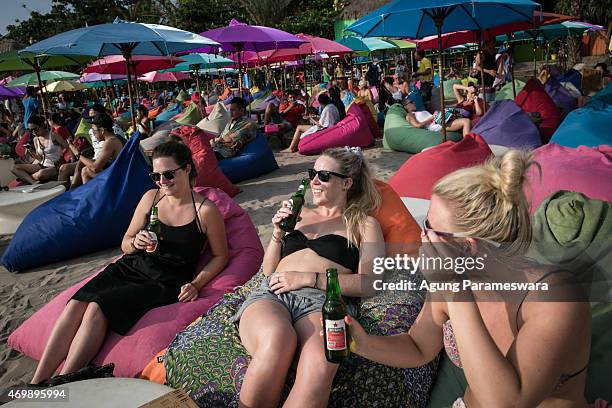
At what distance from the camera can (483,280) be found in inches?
58.1

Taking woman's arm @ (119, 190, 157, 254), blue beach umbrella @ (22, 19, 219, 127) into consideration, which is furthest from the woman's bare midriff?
blue beach umbrella @ (22, 19, 219, 127)

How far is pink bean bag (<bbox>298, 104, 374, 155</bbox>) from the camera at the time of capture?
8852mm

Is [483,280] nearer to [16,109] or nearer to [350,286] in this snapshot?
[350,286]

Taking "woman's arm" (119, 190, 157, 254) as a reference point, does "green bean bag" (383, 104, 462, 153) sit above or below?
below

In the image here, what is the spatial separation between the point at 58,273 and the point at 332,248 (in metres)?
3.22

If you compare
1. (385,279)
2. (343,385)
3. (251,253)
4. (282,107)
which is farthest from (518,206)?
(282,107)

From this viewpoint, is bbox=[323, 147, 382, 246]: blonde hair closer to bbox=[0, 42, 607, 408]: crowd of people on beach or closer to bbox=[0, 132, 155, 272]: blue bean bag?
bbox=[0, 42, 607, 408]: crowd of people on beach

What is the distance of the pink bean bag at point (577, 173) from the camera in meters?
3.01

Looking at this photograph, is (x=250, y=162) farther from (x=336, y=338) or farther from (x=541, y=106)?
(x=336, y=338)

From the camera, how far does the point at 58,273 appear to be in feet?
15.2

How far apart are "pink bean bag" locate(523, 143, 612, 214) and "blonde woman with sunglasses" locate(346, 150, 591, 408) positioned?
1.60 meters

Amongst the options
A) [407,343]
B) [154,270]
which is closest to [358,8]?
[154,270]

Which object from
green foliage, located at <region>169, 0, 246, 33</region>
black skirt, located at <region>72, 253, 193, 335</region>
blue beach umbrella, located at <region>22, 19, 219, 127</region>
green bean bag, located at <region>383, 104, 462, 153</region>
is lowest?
green bean bag, located at <region>383, 104, 462, 153</region>

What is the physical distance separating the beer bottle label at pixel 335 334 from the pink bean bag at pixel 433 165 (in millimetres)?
2423
